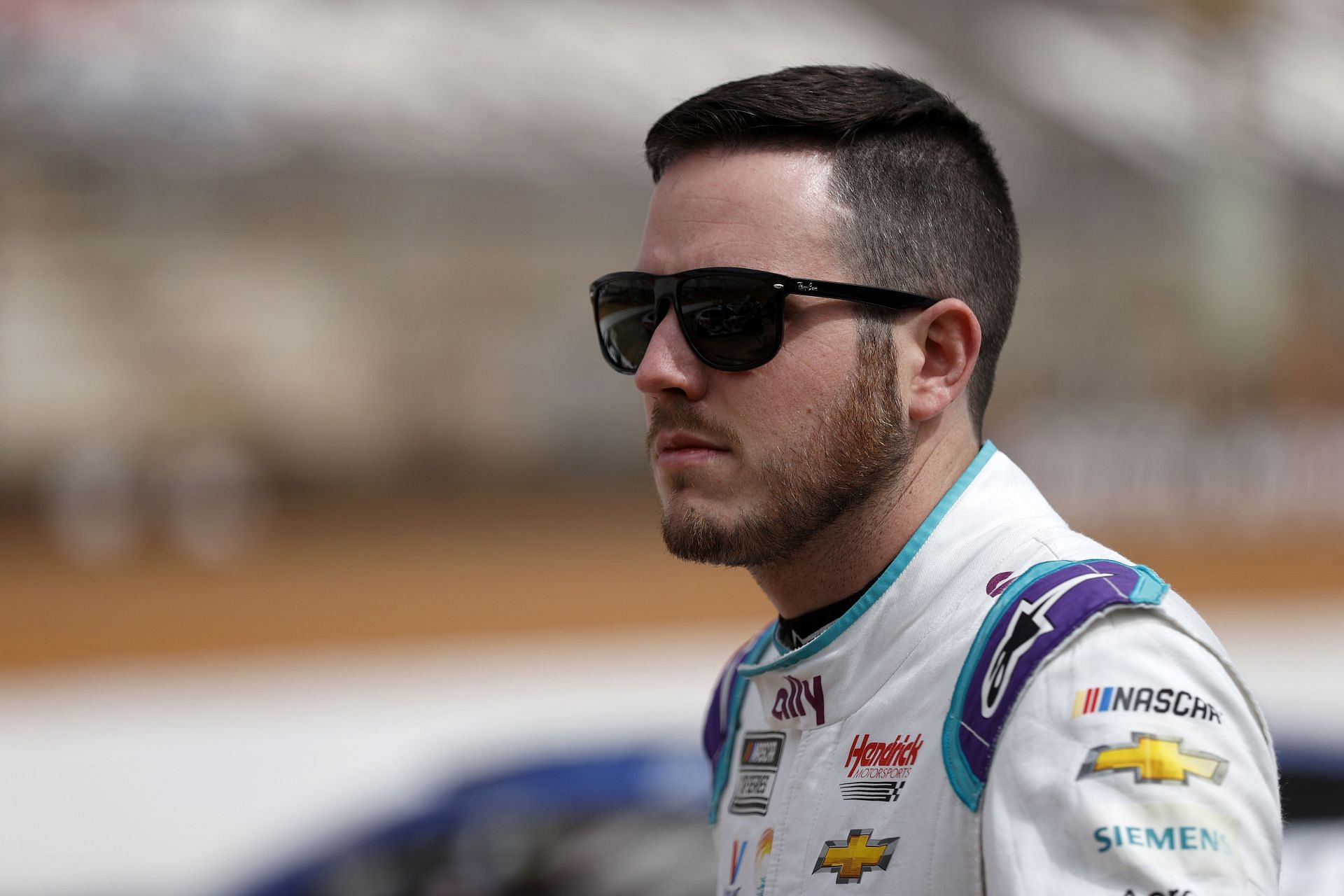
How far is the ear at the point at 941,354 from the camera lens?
5.82 feet

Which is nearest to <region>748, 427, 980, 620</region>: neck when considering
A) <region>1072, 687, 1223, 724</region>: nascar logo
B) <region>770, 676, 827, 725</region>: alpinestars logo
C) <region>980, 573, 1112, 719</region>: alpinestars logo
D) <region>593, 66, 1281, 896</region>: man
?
<region>593, 66, 1281, 896</region>: man

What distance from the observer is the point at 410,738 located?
458 cm

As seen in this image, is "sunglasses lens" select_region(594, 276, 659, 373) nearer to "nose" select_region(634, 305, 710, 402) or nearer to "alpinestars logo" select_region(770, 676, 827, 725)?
"nose" select_region(634, 305, 710, 402)

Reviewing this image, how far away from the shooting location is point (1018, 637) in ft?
4.65

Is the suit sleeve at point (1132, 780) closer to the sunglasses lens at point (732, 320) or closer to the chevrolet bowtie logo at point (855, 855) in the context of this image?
the chevrolet bowtie logo at point (855, 855)

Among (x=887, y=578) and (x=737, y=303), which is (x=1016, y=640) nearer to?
(x=887, y=578)

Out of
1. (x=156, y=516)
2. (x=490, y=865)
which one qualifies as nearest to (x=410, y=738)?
(x=490, y=865)

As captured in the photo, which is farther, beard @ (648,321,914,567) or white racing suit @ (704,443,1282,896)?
beard @ (648,321,914,567)

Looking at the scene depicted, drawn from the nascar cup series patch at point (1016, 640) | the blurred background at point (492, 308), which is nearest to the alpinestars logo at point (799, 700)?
the nascar cup series patch at point (1016, 640)

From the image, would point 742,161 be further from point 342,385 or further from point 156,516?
point 342,385

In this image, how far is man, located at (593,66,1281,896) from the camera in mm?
1460

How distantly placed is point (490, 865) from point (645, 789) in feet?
1.63

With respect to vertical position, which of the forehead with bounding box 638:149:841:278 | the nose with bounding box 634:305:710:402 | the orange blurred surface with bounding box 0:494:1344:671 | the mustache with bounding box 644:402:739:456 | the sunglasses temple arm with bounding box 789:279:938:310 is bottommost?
the orange blurred surface with bounding box 0:494:1344:671

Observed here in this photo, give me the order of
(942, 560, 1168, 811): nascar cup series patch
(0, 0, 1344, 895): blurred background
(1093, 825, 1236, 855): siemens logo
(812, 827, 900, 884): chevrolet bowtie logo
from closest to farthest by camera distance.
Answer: (1093, 825, 1236, 855): siemens logo < (942, 560, 1168, 811): nascar cup series patch < (812, 827, 900, 884): chevrolet bowtie logo < (0, 0, 1344, 895): blurred background
